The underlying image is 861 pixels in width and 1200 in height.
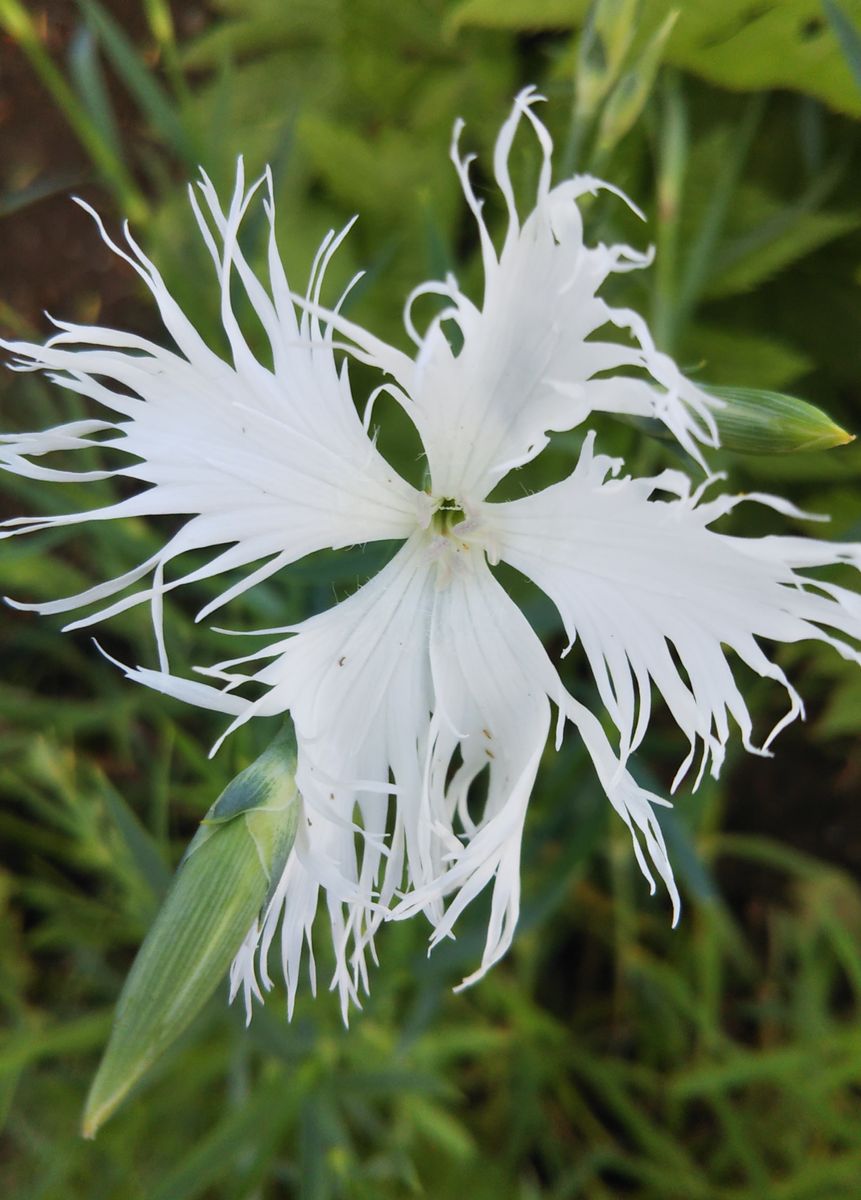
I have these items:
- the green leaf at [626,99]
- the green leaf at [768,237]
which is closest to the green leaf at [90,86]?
the green leaf at [626,99]

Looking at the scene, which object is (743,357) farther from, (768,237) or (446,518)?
(446,518)

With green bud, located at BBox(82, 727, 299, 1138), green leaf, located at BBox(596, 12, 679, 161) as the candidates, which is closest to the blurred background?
green leaf, located at BBox(596, 12, 679, 161)

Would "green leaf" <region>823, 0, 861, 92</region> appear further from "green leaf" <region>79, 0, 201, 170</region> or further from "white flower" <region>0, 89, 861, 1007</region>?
"green leaf" <region>79, 0, 201, 170</region>

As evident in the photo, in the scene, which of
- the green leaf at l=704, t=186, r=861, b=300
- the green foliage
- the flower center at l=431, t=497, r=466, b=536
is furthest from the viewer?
the green leaf at l=704, t=186, r=861, b=300

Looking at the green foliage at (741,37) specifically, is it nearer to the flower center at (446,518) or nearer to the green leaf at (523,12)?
the green leaf at (523,12)

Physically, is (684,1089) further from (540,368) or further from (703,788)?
(540,368)

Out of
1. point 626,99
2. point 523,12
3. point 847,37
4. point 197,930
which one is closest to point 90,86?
point 523,12

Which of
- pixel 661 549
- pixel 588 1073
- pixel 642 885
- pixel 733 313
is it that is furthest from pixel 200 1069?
pixel 733 313
